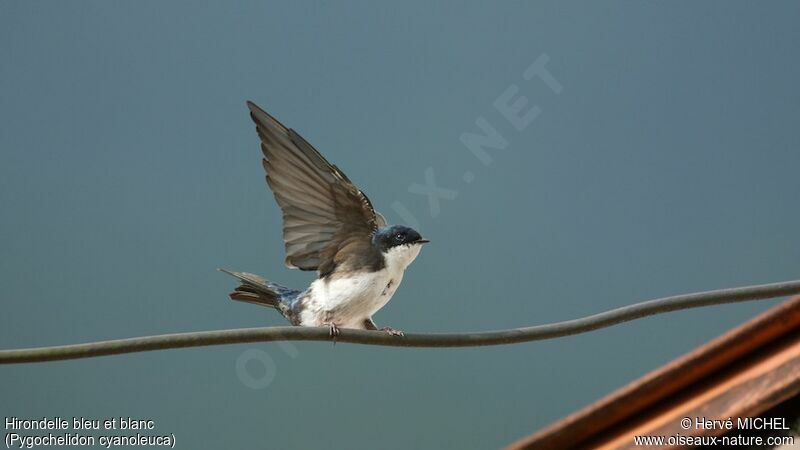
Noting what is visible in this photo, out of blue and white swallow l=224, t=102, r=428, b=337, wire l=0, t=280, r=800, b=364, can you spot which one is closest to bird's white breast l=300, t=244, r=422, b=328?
blue and white swallow l=224, t=102, r=428, b=337

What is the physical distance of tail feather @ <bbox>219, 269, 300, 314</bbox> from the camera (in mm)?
1377

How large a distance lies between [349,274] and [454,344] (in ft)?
1.48

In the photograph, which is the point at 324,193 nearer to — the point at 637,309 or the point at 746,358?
the point at 637,309

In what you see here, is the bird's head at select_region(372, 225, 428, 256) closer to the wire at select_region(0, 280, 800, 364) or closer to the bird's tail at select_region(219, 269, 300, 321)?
the bird's tail at select_region(219, 269, 300, 321)

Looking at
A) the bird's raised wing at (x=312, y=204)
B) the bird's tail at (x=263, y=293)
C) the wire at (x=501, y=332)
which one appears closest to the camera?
the wire at (x=501, y=332)

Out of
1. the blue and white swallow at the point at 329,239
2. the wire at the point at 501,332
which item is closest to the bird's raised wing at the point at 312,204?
the blue and white swallow at the point at 329,239

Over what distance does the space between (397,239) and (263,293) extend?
269 mm

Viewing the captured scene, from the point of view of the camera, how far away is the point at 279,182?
4.16ft

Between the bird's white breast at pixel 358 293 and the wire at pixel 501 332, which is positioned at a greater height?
the bird's white breast at pixel 358 293

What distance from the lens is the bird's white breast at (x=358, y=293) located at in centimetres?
124

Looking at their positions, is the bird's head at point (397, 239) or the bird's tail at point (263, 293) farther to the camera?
the bird's tail at point (263, 293)

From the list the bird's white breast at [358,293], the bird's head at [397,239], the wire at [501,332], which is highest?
the bird's head at [397,239]

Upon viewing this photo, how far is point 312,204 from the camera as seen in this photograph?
1303 millimetres

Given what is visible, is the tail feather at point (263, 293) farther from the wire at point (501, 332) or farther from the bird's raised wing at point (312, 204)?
the wire at point (501, 332)
